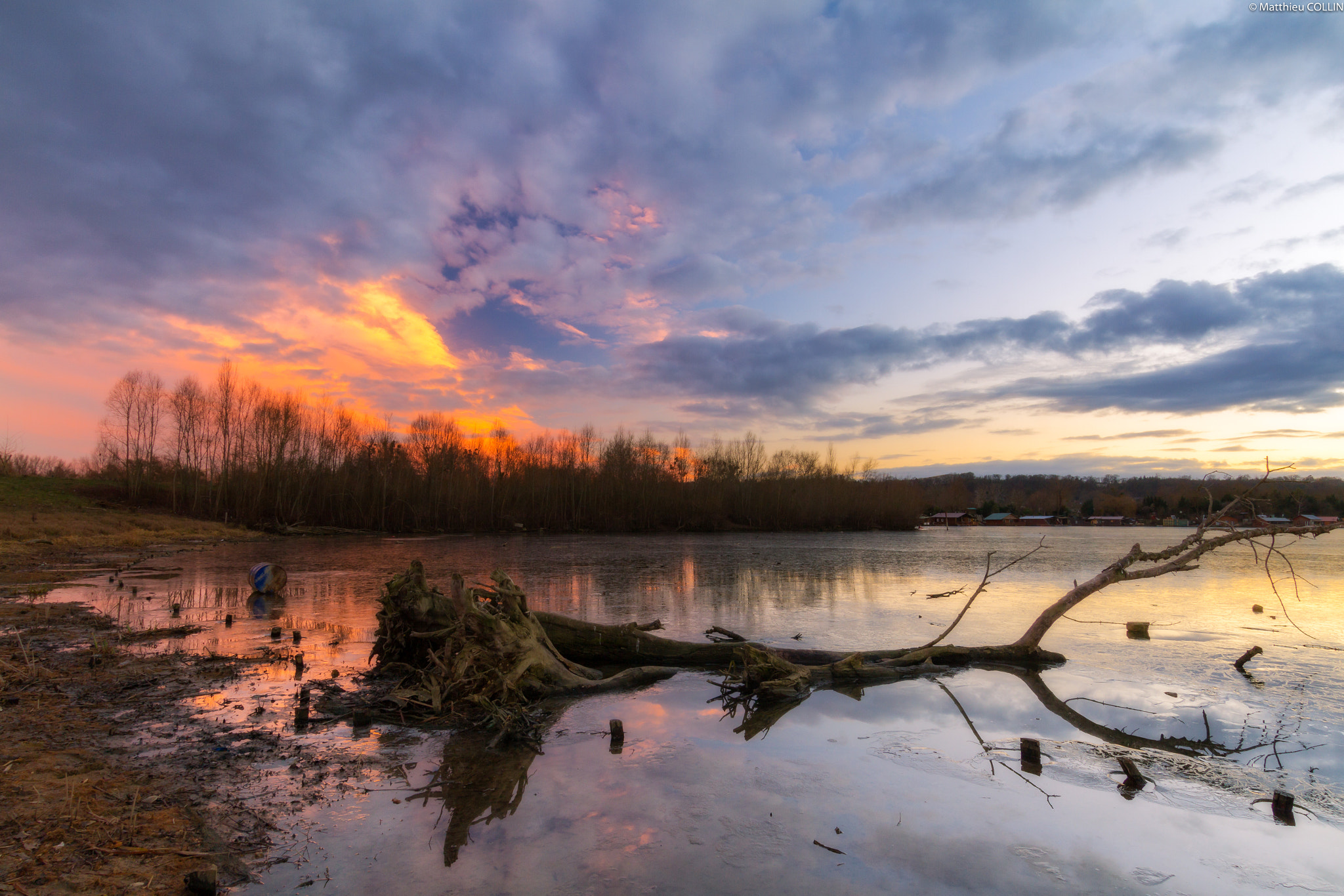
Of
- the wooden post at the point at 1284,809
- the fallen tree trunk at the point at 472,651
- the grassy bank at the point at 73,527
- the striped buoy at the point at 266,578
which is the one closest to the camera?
the wooden post at the point at 1284,809

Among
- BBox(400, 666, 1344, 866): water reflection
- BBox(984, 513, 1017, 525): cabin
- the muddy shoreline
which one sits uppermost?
the muddy shoreline

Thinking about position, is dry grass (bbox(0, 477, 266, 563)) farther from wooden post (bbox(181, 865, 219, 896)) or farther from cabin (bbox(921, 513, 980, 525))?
cabin (bbox(921, 513, 980, 525))

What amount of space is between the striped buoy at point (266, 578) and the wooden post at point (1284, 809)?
1885 centimetres

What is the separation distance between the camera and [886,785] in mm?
5848

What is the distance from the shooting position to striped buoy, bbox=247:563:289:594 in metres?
16.5

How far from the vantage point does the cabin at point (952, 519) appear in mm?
118625

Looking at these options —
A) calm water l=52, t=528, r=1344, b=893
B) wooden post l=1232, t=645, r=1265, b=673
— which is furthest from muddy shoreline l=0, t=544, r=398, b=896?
wooden post l=1232, t=645, r=1265, b=673

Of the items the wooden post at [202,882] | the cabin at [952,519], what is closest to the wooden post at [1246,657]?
the wooden post at [202,882]

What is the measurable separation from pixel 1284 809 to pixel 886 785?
310cm

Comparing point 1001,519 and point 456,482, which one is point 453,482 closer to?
point 456,482

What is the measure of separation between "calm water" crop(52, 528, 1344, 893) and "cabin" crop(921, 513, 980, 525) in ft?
367

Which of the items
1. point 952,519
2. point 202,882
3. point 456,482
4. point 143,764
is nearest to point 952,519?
point 952,519

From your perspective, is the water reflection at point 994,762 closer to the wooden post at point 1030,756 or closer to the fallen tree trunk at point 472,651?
the wooden post at point 1030,756

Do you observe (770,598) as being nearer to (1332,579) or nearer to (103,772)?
(103,772)
